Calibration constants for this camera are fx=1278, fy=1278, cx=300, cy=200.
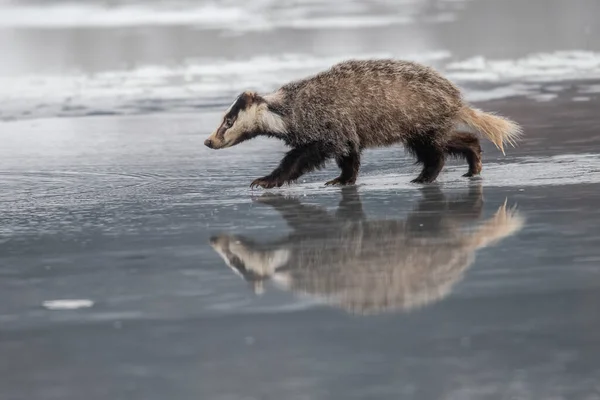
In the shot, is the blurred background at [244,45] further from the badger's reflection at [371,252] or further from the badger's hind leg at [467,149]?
the badger's reflection at [371,252]

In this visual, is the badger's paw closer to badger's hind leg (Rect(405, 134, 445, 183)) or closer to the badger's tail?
badger's hind leg (Rect(405, 134, 445, 183))

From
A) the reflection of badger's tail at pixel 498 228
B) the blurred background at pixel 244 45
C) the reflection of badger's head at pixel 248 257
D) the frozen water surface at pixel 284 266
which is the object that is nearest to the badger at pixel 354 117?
the frozen water surface at pixel 284 266

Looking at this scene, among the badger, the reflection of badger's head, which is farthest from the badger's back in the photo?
the reflection of badger's head

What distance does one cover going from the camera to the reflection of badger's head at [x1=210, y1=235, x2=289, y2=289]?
7.38m

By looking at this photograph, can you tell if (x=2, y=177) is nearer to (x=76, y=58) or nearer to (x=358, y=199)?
(x=358, y=199)

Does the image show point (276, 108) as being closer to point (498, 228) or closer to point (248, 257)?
point (498, 228)

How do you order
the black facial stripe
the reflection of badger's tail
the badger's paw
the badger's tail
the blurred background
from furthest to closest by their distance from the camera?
1. the blurred background
2. the badger's tail
3. the black facial stripe
4. the badger's paw
5. the reflection of badger's tail

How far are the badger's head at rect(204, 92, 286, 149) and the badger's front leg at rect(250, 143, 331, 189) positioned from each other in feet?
0.96

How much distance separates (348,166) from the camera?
38.8ft

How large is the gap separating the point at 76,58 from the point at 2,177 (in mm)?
14933

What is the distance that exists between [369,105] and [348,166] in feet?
1.97

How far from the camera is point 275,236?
8.76 metres

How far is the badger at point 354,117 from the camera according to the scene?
11.8 meters

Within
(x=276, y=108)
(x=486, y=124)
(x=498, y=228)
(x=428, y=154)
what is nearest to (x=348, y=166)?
(x=428, y=154)
